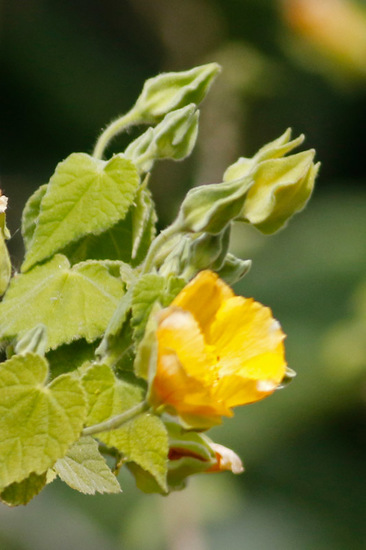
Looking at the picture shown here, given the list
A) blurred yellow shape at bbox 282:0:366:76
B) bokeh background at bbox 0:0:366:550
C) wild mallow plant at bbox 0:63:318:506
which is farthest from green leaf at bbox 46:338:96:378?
blurred yellow shape at bbox 282:0:366:76

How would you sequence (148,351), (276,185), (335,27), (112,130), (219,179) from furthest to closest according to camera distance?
(335,27) → (219,179) → (112,130) → (276,185) → (148,351)

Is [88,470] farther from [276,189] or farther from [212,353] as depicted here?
[276,189]

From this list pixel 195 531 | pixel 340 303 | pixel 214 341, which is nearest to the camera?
pixel 214 341

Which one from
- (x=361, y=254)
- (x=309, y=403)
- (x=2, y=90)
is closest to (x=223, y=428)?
(x=309, y=403)

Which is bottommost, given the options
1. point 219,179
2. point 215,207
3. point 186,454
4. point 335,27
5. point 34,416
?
point 219,179

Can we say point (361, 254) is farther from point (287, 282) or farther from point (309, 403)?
point (309, 403)

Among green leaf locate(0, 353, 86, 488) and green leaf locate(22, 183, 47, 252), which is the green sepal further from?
green leaf locate(22, 183, 47, 252)

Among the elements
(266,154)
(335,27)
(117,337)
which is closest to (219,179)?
(335,27)
